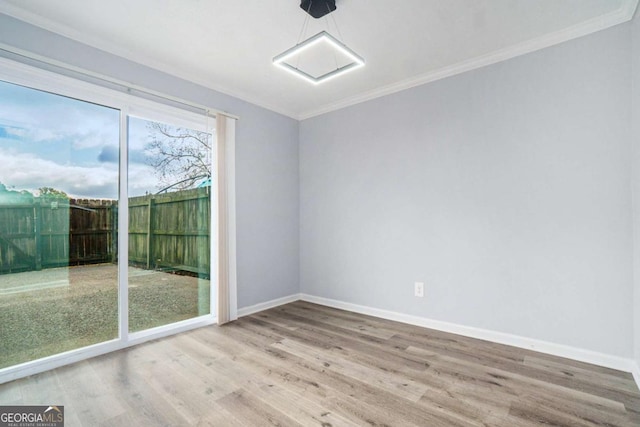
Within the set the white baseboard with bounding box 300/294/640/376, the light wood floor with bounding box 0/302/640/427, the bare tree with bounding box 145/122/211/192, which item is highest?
the bare tree with bounding box 145/122/211/192

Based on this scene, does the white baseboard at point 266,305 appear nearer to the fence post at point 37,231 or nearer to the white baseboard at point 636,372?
the fence post at point 37,231

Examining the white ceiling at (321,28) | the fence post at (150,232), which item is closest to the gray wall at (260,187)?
the white ceiling at (321,28)

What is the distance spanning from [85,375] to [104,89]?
235 centimetres

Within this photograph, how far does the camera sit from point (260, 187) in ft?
12.8

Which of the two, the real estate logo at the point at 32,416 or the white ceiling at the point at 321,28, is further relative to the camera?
the white ceiling at the point at 321,28

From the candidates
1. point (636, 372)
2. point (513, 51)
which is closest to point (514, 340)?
point (636, 372)

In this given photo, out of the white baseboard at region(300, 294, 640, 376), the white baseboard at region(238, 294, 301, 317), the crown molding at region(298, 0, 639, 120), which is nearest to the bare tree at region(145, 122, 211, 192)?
the white baseboard at region(238, 294, 301, 317)

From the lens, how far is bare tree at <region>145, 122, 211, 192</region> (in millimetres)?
3078

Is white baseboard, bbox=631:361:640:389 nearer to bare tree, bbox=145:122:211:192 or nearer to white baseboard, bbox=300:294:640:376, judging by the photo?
white baseboard, bbox=300:294:640:376

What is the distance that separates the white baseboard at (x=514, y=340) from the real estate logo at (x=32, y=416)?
2830 mm

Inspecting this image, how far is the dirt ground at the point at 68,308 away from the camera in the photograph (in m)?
2.26

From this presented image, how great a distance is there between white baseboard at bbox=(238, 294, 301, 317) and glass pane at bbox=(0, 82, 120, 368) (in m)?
1.32

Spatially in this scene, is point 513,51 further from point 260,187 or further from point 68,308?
point 68,308

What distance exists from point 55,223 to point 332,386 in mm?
2579
